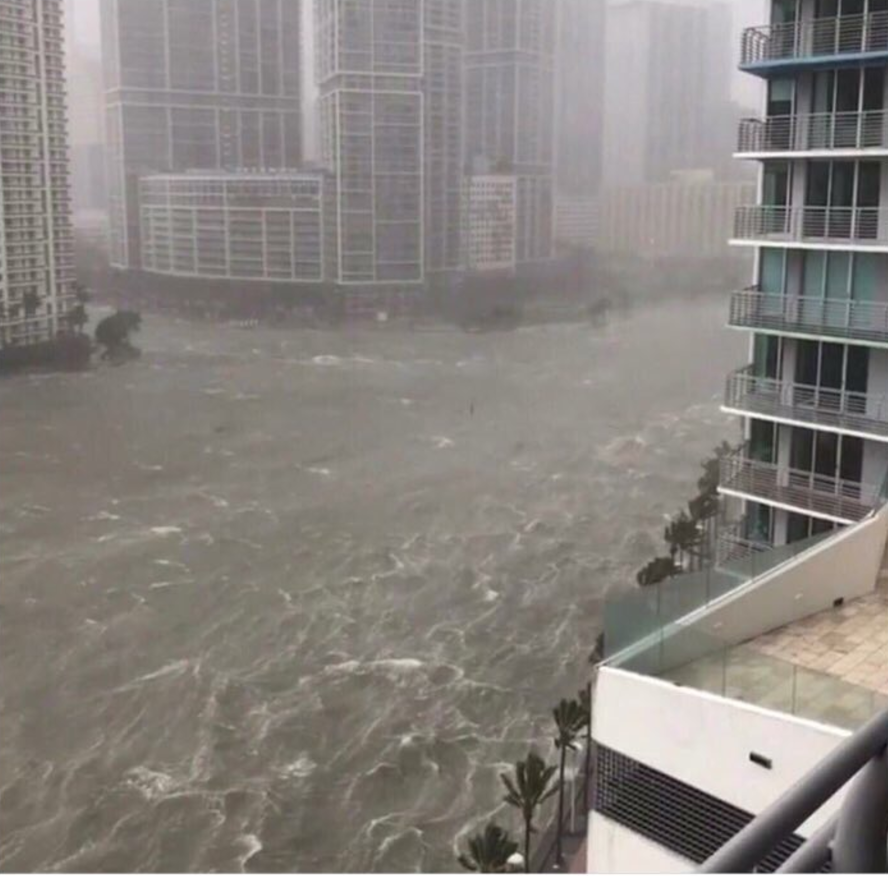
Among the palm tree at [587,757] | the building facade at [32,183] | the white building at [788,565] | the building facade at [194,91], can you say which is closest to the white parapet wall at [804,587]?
the white building at [788,565]

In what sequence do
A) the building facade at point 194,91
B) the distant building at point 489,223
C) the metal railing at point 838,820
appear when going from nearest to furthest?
the metal railing at point 838,820 < the building facade at point 194,91 < the distant building at point 489,223

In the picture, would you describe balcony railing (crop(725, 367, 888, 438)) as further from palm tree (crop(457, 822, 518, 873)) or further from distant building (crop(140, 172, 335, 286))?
distant building (crop(140, 172, 335, 286))

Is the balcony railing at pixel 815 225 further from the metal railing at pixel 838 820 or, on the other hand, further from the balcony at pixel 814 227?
the metal railing at pixel 838 820

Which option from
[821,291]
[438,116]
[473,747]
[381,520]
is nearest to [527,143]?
[438,116]

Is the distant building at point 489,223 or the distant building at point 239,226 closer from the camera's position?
the distant building at point 239,226

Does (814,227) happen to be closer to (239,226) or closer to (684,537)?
(684,537)

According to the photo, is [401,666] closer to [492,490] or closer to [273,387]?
[492,490]

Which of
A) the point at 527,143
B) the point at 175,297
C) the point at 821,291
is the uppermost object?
the point at 527,143
